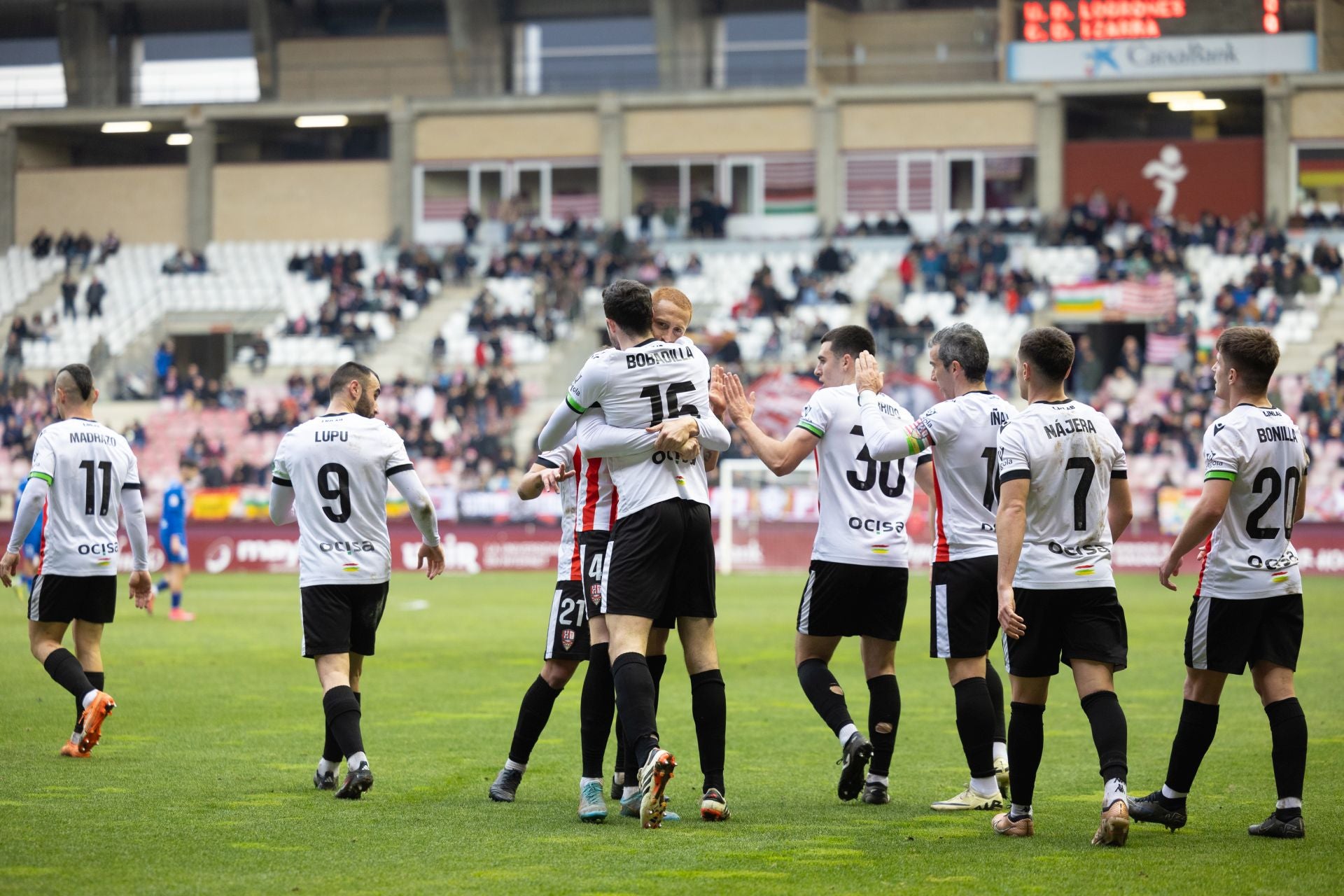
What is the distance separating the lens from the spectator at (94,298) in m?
46.0

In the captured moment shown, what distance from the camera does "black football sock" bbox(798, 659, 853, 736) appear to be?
8211mm

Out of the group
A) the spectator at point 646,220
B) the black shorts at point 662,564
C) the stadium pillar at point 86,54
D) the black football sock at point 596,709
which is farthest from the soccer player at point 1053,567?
the stadium pillar at point 86,54

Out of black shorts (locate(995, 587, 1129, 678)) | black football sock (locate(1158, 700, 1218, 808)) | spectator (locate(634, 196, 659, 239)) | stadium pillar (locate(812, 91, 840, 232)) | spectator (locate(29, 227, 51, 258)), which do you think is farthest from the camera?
spectator (locate(29, 227, 51, 258))

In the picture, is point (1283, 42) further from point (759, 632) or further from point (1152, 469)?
point (759, 632)

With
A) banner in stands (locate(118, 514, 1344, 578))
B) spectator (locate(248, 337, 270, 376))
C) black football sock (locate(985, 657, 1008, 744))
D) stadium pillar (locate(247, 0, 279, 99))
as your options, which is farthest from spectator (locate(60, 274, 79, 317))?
black football sock (locate(985, 657, 1008, 744))

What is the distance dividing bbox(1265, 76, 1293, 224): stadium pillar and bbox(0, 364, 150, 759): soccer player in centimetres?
3752

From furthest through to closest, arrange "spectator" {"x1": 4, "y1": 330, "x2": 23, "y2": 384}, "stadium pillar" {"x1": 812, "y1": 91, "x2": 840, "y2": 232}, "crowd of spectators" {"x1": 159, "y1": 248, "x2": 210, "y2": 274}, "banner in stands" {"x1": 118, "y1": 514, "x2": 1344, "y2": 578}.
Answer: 1. "crowd of spectators" {"x1": 159, "y1": 248, "x2": 210, "y2": 274}
2. "stadium pillar" {"x1": 812, "y1": 91, "x2": 840, "y2": 232}
3. "spectator" {"x1": 4, "y1": 330, "x2": 23, "y2": 384}
4. "banner in stands" {"x1": 118, "y1": 514, "x2": 1344, "y2": 578}

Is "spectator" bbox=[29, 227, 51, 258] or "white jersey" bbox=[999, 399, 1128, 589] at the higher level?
"spectator" bbox=[29, 227, 51, 258]

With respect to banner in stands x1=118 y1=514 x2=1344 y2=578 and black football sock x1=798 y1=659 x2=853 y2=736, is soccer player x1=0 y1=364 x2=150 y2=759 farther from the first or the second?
banner in stands x1=118 y1=514 x2=1344 y2=578

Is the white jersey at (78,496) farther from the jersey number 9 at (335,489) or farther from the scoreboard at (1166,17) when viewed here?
the scoreboard at (1166,17)

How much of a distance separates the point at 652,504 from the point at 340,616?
196 centimetres

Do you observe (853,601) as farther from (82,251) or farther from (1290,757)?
(82,251)

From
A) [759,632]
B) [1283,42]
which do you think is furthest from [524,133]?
[759,632]

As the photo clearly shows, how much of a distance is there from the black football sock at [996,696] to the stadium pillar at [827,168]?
36.6 metres
